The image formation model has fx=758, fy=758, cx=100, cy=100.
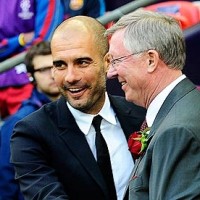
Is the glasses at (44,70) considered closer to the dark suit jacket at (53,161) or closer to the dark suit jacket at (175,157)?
the dark suit jacket at (53,161)

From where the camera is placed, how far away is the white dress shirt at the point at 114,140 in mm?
3643

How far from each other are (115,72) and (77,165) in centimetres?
57

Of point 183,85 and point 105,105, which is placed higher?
point 183,85

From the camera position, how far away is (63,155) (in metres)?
3.57

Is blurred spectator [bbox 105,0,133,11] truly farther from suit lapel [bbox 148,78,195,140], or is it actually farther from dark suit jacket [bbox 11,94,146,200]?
suit lapel [bbox 148,78,195,140]

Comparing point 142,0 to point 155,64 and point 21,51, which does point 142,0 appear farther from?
point 155,64

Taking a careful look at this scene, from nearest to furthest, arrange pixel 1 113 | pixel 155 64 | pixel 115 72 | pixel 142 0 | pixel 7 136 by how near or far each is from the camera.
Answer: pixel 155 64 → pixel 115 72 → pixel 7 136 → pixel 142 0 → pixel 1 113

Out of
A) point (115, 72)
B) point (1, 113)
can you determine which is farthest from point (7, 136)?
point (115, 72)

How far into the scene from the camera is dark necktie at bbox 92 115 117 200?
3.60 meters

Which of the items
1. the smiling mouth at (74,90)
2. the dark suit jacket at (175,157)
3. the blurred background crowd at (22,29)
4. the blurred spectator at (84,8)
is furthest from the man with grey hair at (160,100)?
the blurred spectator at (84,8)

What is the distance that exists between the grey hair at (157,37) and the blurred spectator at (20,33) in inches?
114

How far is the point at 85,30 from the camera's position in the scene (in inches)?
145

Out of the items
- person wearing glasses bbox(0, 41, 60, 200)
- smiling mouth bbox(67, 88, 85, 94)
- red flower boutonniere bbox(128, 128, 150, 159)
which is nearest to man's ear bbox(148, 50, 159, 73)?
red flower boutonniere bbox(128, 128, 150, 159)

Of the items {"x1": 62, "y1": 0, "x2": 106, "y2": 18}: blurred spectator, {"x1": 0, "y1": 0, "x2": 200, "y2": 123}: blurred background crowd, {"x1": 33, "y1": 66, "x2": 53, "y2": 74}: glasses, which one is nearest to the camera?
{"x1": 33, "y1": 66, "x2": 53, "y2": 74}: glasses
